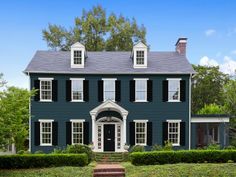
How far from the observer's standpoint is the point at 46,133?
86.6ft

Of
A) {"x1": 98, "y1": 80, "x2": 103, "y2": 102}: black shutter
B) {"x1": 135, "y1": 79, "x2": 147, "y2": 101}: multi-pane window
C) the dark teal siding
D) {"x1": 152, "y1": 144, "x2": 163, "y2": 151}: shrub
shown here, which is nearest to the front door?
the dark teal siding

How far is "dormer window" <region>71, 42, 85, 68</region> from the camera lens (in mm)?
27266

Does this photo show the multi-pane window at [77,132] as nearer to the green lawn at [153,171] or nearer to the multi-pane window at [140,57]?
the multi-pane window at [140,57]

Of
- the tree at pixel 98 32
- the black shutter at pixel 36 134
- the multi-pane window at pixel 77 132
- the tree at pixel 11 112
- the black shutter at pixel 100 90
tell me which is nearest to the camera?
the tree at pixel 11 112

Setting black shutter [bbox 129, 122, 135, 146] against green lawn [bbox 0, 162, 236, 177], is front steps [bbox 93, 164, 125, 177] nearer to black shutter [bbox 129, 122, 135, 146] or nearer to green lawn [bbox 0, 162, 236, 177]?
green lawn [bbox 0, 162, 236, 177]

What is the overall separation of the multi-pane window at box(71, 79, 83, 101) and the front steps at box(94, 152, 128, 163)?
14.0 ft

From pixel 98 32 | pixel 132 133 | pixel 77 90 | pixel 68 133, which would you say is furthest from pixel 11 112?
pixel 98 32

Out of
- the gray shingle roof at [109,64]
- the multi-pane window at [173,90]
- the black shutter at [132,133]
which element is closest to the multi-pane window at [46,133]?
the gray shingle roof at [109,64]

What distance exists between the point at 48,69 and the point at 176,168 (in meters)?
12.4

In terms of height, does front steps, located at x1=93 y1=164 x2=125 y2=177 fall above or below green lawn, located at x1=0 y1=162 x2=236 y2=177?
below

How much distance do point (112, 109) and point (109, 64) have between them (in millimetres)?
3615

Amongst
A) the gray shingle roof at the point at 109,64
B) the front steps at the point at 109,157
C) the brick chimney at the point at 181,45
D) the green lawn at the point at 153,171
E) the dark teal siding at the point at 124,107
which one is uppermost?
the brick chimney at the point at 181,45

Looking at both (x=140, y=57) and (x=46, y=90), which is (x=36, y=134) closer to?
(x=46, y=90)

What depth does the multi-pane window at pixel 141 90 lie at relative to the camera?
2688cm
